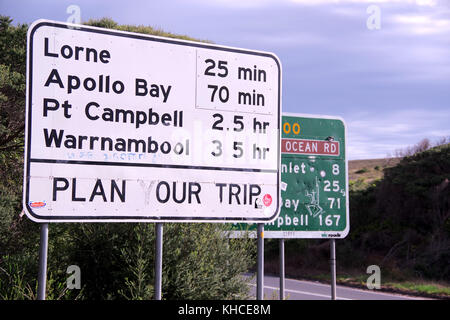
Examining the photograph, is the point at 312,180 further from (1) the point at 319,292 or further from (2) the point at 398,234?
(2) the point at 398,234

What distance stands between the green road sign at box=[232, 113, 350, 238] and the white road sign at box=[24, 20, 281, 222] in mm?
2451

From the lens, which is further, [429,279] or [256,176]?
[429,279]

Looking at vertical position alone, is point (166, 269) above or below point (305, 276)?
above

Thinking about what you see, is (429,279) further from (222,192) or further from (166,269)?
(222,192)

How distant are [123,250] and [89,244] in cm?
65

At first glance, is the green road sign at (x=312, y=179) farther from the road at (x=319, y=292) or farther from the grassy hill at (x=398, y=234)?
the grassy hill at (x=398, y=234)

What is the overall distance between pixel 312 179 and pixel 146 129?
3655 mm

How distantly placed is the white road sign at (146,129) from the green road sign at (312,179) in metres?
2.45

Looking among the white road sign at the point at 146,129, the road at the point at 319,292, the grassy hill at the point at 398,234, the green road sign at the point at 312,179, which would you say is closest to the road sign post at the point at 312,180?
the green road sign at the point at 312,179

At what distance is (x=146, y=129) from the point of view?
470cm

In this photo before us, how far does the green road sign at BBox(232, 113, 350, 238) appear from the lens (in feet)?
25.0

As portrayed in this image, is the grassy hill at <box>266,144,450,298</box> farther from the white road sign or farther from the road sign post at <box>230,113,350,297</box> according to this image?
the white road sign
